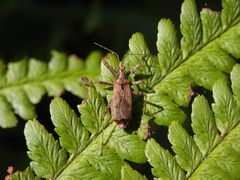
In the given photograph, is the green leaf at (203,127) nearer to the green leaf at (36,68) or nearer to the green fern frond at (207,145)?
the green fern frond at (207,145)

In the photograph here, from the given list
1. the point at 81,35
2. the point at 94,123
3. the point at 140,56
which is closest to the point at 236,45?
the point at 140,56

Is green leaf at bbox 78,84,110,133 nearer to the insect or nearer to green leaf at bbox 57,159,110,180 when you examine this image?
the insect

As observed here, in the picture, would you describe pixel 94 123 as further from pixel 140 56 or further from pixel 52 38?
pixel 52 38

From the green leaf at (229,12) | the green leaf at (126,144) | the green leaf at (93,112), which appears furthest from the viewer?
the green leaf at (229,12)

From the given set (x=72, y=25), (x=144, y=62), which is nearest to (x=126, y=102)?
(x=144, y=62)

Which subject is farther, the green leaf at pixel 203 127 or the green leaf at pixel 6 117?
the green leaf at pixel 6 117

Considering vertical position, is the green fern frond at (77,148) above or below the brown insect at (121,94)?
below

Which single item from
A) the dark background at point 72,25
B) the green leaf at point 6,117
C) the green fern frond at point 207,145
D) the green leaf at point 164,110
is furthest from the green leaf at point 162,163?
the dark background at point 72,25
